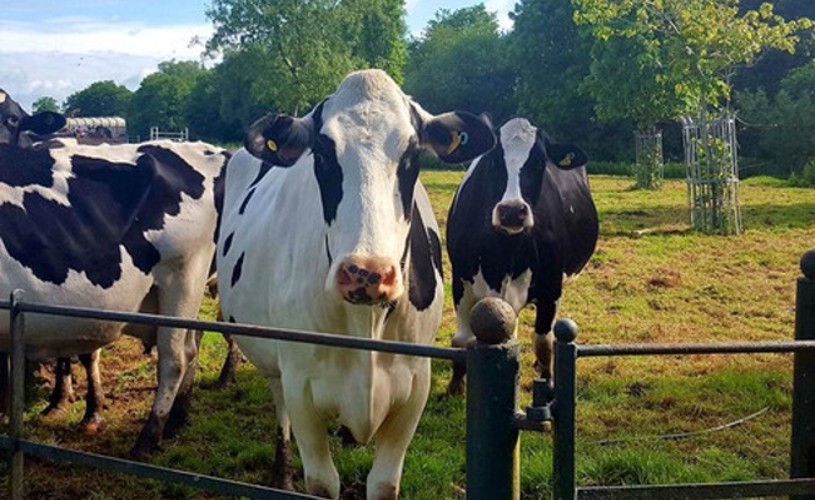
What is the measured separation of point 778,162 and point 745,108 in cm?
375

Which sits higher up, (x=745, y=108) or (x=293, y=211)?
(x=745, y=108)

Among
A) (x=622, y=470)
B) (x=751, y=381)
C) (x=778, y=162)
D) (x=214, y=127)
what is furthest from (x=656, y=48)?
(x=214, y=127)

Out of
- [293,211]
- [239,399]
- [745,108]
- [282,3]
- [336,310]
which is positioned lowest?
[239,399]

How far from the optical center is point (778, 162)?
108 feet

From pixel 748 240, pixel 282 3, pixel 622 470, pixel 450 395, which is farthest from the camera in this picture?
pixel 282 3

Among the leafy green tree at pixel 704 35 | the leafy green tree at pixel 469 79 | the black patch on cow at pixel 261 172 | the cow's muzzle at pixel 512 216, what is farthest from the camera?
the leafy green tree at pixel 469 79

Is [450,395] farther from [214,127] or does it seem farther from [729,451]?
[214,127]

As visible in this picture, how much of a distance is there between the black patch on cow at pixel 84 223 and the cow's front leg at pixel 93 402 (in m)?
0.87

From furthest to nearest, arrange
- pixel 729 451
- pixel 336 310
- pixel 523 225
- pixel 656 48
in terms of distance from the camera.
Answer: pixel 656 48
pixel 523 225
pixel 729 451
pixel 336 310

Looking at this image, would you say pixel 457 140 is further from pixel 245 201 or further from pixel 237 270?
pixel 245 201

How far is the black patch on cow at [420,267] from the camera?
3.74m

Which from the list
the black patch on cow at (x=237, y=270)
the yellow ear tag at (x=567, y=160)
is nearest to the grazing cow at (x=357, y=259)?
the black patch on cow at (x=237, y=270)

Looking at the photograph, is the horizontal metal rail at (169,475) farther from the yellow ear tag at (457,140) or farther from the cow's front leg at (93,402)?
the cow's front leg at (93,402)

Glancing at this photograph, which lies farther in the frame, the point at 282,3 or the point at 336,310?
the point at 282,3
